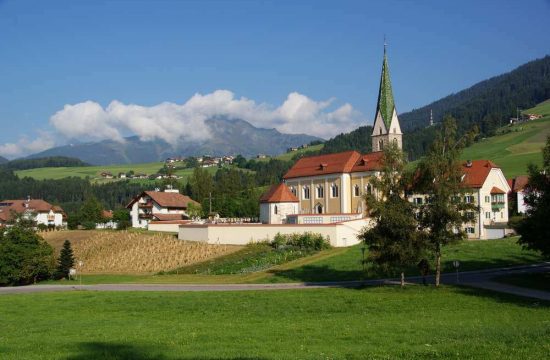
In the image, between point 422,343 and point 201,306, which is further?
point 201,306

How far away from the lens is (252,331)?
67.6 feet

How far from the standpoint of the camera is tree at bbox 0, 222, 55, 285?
5266cm

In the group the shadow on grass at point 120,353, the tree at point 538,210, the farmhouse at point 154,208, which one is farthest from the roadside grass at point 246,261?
the farmhouse at point 154,208

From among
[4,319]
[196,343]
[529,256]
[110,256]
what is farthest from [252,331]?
[110,256]

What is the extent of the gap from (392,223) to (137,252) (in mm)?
41139

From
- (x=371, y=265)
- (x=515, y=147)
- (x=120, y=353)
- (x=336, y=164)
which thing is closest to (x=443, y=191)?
(x=371, y=265)

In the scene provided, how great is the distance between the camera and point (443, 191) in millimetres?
34406

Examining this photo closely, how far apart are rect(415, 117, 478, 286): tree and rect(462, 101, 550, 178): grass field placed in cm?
9061

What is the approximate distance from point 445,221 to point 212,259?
30692 mm

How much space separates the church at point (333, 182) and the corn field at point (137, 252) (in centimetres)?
1487

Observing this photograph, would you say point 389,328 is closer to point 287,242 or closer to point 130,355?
point 130,355

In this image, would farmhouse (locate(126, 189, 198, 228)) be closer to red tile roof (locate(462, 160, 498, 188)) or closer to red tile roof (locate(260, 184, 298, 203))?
red tile roof (locate(260, 184, 298, 203))

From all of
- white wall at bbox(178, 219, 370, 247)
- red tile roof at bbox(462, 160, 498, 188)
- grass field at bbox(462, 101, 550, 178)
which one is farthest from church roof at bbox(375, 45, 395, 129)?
grass field at bbox(462, 101, 550, 178)

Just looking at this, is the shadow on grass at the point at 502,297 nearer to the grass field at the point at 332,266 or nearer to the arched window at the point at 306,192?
the grass field at the point at 332,266
